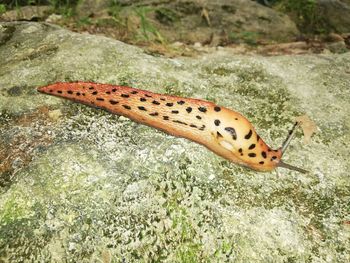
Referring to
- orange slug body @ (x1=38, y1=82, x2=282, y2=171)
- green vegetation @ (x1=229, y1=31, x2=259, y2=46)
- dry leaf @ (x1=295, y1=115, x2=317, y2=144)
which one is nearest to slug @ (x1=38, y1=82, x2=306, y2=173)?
orange slug body @ (x1=38, y1=82, x2=282, y2=171)

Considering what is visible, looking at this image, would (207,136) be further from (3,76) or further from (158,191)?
(3,76)

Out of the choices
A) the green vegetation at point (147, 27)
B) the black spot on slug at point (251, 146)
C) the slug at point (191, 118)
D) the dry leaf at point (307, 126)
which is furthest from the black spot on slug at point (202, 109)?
the green vegetation at point (147, 27)

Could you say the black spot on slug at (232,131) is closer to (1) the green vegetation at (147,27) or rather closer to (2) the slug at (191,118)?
(2) the slug at (191,118)

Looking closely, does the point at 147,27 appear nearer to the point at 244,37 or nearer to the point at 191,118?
the point at 244,37

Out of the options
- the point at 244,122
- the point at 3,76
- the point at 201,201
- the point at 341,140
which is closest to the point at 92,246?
the point at 201,201

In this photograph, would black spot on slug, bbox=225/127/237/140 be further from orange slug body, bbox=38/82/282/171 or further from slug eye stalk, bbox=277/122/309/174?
slug eye stalk, bbox=277/122/309/174
